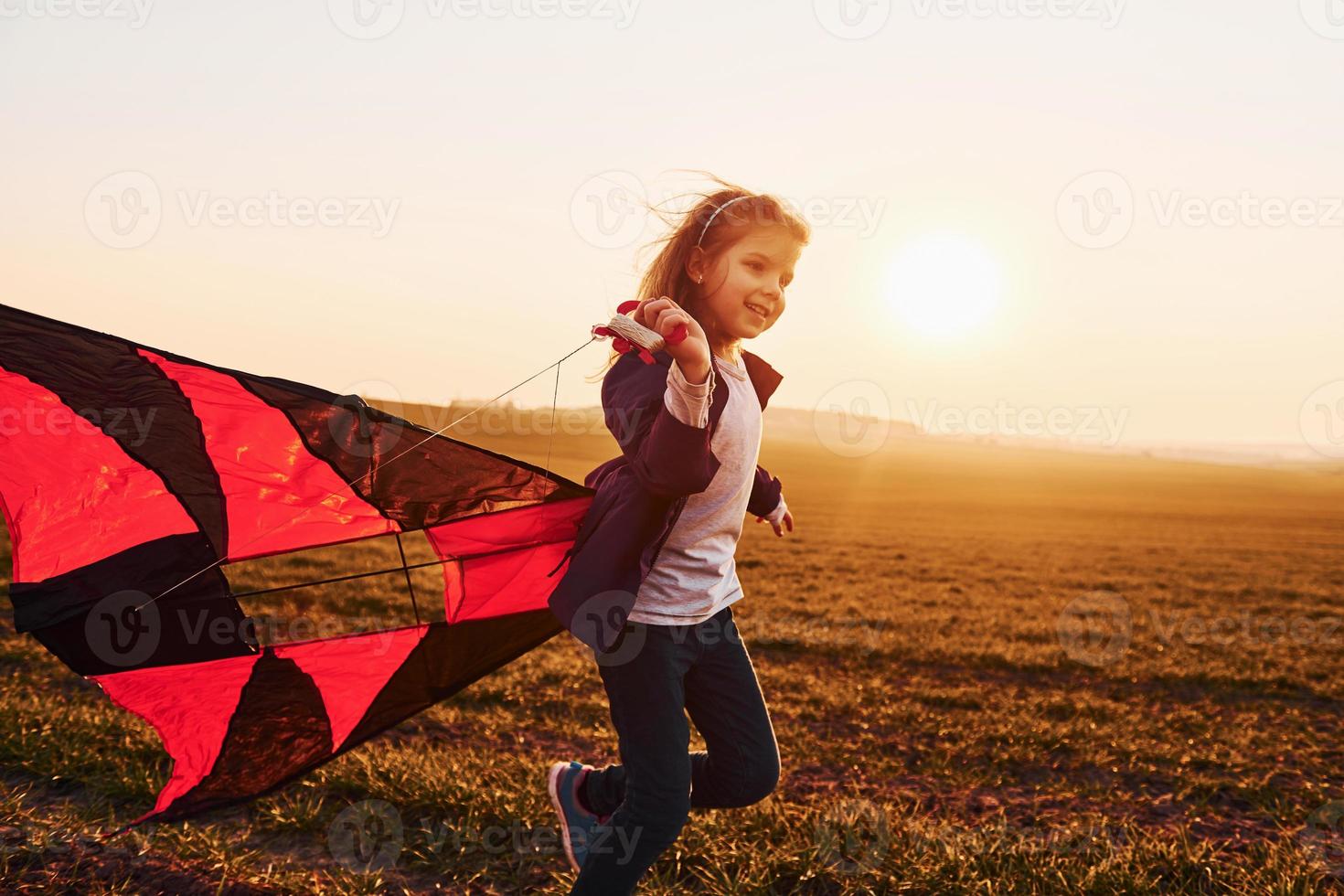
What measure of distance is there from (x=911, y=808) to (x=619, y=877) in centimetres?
241

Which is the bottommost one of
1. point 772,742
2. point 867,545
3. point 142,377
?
point 867,545

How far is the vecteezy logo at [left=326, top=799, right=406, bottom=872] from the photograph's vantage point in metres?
3.61

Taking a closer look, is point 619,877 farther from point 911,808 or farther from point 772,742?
point 911,808

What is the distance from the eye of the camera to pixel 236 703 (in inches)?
123

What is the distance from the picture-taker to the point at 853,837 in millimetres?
3846

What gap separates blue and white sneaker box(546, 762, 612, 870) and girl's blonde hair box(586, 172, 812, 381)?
162 cm

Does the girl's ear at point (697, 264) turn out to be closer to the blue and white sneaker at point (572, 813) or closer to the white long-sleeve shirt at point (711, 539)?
Result: the white long-sleeve shirt at point (711, 539)

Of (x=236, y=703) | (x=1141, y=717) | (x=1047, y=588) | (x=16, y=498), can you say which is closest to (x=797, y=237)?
(x=236, y=703)
